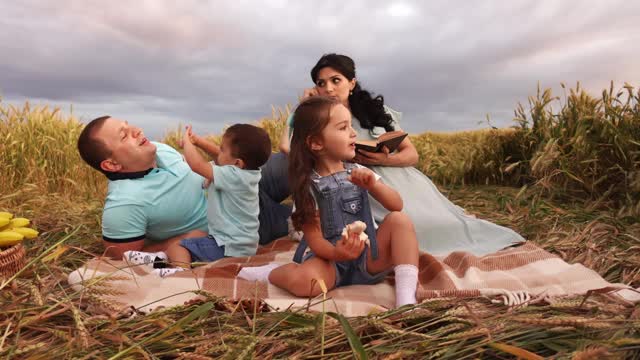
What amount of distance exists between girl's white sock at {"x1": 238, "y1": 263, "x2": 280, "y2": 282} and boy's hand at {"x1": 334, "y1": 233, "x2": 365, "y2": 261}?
0.51 meters

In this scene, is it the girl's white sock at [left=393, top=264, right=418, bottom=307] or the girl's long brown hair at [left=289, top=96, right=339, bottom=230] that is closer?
the girl's white sock at [left=393, top=264, right=418, bottom=307]

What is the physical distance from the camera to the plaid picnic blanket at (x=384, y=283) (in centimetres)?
215

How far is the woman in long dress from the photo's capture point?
123 inches

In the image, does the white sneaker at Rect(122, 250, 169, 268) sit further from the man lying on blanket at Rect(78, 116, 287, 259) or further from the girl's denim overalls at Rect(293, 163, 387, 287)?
the girl's denim overalls at Rect(293, 163, 387, 287)

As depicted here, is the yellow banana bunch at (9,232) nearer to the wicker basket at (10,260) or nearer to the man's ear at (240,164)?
the wicker basket at (10,260)

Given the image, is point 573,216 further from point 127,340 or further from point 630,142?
point 127,340

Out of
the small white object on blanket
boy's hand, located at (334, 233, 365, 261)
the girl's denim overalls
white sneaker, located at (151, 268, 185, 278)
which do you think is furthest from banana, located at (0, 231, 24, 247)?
the small white object on blanket

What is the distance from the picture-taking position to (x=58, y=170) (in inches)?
215

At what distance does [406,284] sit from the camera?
7.15 feet

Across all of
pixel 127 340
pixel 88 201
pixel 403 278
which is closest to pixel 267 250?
pixel 403 278

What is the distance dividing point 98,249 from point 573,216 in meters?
3.34

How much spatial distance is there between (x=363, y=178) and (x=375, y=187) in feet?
0.34

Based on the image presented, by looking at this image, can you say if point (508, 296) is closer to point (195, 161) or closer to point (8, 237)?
point (195, 161)

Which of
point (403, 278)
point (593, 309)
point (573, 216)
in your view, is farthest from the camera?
point (573, 216)
